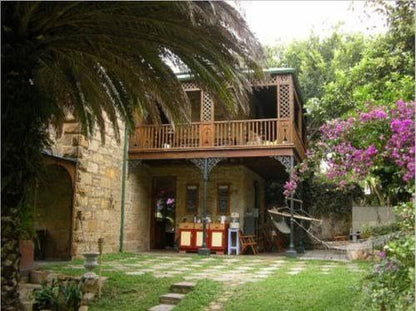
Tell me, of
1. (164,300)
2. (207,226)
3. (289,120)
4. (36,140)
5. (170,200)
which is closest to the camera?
(36,140)

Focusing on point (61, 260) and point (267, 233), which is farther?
point (267, 233)

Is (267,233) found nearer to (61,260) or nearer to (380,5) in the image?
(61,260)

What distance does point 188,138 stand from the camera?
13750mm

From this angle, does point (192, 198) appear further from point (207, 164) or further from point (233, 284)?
point (233, 284)

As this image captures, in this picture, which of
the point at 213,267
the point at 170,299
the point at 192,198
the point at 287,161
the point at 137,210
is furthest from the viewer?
the point at 192,198

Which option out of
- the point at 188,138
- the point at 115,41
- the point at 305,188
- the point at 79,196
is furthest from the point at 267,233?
the point at 115,41

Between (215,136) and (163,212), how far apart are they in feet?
13.3

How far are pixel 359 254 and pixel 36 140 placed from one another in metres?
8.82

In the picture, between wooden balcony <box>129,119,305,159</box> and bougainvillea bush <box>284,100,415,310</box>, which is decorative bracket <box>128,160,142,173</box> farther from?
bougainvillea bush <box>284,100,415,310</box>

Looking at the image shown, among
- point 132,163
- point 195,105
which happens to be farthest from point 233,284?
point 195,105

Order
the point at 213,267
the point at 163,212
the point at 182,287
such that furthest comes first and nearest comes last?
the point at 163,212 < the point at 213,267 < the point at 182,287

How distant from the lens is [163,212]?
16.0 metres

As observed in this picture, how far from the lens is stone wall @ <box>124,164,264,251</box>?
14148 mm

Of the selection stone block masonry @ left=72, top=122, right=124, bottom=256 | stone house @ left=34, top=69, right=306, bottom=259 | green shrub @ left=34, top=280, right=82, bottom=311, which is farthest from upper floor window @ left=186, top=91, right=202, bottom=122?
green shrub @ left=34, top=280, right=82, bottom=311
